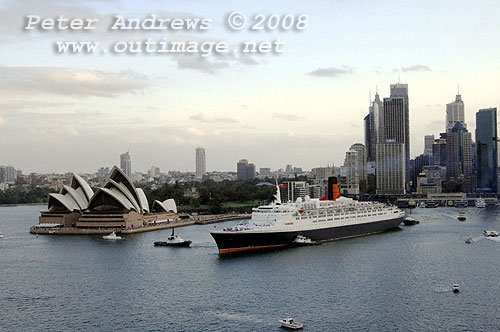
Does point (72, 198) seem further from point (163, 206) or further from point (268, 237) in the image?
point (268, 237)

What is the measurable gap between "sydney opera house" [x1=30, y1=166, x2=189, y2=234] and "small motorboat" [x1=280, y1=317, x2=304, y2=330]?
25324mm

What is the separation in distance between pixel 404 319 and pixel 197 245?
1669 centimetres

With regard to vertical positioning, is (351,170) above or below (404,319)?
above

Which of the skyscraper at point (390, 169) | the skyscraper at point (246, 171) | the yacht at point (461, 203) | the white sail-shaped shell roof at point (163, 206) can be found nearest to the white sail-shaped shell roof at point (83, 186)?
the white sail-shaped shell roof at point (163, 206)

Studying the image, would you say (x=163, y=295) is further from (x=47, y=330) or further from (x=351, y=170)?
(x=351, y=170)

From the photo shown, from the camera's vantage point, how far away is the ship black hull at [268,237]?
2745 centimetres

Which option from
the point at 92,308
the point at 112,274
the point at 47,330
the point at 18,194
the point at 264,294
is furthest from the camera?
the point at 18,194

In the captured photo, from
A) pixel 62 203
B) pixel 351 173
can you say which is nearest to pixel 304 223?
pixel 62 203

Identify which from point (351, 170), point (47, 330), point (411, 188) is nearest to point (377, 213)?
point (47, 330)

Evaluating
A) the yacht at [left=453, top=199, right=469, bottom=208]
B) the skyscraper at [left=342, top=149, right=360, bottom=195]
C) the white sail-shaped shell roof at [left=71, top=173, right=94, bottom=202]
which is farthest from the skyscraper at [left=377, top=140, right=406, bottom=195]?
the white sail-shaped shell roof at [left=71, top=173, right=94, bottom=202]

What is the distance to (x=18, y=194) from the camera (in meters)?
97.6

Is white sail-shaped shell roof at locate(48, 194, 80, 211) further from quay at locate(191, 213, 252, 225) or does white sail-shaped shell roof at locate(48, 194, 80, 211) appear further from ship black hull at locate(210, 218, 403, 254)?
ship black hull at locate(210, 218, 403, 254)

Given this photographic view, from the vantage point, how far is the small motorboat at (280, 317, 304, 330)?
1544cm

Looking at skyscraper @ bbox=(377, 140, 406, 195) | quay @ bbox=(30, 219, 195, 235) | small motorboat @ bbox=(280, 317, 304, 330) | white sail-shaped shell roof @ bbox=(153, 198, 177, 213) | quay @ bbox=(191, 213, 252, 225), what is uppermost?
skyscraper @ bbox=(377, 140, 406, 195)
